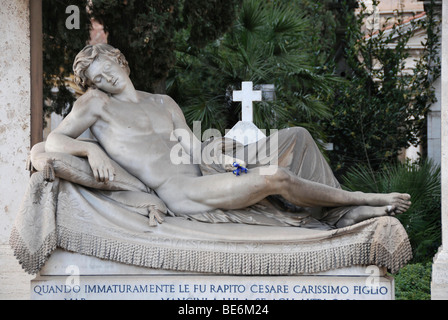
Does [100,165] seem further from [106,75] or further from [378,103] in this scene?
[378,103]

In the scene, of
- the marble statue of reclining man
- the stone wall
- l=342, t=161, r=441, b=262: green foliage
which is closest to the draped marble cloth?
the marble statue of reclining man

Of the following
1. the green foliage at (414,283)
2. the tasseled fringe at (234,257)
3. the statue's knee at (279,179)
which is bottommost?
the green foliage at (414,283)

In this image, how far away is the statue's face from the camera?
20.7 feet

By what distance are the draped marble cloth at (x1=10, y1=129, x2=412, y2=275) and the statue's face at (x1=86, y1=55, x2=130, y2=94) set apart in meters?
0.71

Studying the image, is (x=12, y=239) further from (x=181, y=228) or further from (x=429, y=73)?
(x=429, y=73)

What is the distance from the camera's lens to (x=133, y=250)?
18.7 feet

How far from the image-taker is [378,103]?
1185 centimetres

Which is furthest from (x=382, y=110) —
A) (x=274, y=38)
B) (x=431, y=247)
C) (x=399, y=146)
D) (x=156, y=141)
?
(x=156, y=141)

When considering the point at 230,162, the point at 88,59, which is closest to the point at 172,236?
the point at 230,162

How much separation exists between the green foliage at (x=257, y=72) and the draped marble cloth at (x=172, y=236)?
210 inches

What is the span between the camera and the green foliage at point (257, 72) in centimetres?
1134

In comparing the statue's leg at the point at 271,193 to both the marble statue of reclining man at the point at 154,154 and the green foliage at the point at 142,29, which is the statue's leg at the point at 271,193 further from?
the green foliage at the point at 142,29

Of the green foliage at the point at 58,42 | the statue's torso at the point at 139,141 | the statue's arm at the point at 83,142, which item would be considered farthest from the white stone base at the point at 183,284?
the green foliage at the point at 58,42

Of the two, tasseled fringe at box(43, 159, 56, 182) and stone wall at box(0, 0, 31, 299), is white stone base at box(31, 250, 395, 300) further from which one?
stone wall at box(0, 0, 31, 299)
